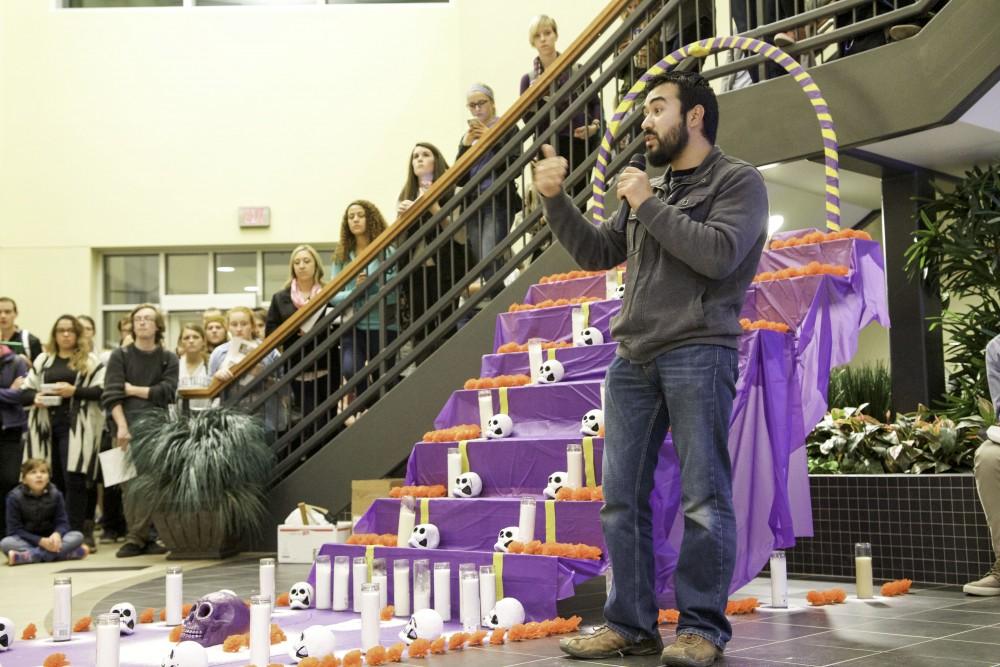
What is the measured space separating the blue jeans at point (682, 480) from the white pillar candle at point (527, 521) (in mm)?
981

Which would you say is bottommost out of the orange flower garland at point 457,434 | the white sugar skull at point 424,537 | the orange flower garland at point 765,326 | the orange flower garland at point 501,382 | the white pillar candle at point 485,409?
the white sugar skull at point 424,537

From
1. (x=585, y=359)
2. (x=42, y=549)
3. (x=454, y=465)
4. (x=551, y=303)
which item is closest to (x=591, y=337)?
(x=585, y=359)

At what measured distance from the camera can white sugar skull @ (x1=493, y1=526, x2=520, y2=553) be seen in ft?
13.8

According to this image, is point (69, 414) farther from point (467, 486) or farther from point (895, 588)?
point (895, 588)

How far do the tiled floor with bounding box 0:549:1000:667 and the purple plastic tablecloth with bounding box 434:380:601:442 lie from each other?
0.71 metres

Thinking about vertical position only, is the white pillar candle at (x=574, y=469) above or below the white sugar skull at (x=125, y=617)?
above

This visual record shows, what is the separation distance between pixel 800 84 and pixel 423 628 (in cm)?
315

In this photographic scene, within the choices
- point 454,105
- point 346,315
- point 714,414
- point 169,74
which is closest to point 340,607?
point 714,414

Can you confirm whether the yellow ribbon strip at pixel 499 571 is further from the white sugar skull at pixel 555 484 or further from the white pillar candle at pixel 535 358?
the white pillar candle at pixel 535 358

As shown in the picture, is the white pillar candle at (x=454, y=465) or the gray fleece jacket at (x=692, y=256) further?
the white pillar candle at (x=454, y=465)

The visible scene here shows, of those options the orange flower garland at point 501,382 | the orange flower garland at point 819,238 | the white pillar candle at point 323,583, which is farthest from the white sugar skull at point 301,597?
the orange flower garland at point 819,238

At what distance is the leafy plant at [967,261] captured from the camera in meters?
6.07

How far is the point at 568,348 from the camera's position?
17.4 feet

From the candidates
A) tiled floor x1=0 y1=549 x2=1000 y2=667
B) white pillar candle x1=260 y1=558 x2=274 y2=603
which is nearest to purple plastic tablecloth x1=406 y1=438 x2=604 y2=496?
tiled floor x1=0 y1=549 x2=1000 y2=667
